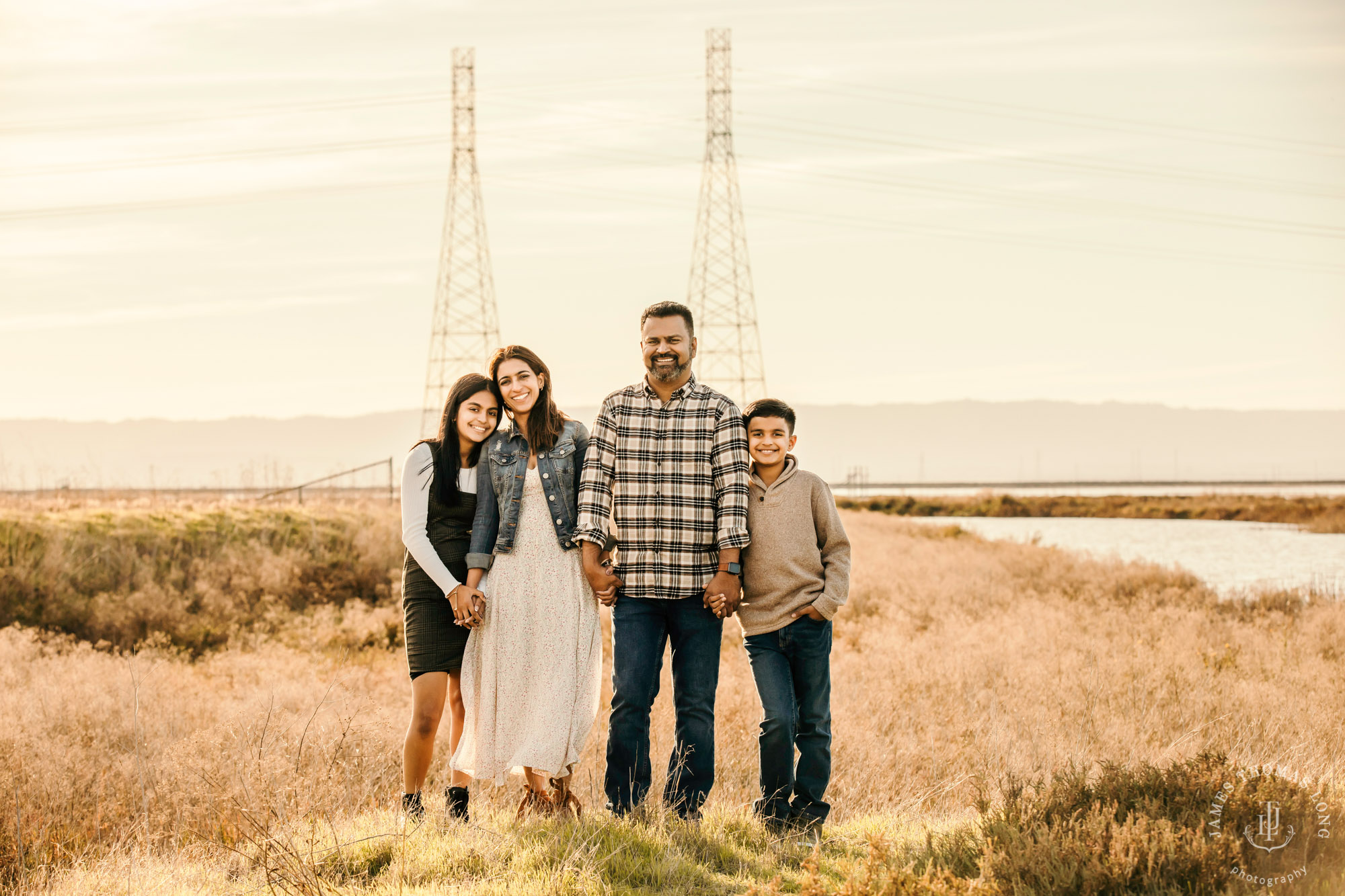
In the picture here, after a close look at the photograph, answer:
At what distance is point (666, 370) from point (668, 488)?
0.59 metres

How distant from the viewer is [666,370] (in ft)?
16.4

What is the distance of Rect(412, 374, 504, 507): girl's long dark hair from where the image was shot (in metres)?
5.12

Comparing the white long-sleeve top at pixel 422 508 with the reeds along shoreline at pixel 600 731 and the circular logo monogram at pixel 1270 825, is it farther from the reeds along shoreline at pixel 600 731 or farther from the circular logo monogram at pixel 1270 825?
the circular logo monogram at pixel 1270 825

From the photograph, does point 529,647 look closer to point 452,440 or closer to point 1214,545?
point 452,440

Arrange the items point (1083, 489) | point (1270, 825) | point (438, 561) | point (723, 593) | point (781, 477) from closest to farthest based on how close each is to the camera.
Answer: point (1270, 825), point (723, 593), point (438, 561), point (781, 477), point (1083, 489)

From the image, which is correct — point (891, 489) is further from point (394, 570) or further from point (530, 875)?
point (530, 875)

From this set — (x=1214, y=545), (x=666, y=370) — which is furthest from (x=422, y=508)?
(x=1214, y=545)

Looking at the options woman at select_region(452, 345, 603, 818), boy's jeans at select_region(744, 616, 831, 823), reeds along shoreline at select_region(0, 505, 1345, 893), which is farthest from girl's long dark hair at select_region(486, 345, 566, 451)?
reeds along shoreline at select_region(0, 505, 1345, 893)

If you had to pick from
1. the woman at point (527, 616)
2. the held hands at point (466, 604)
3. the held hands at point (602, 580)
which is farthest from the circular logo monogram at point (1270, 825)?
the held hands at point (466, 604)

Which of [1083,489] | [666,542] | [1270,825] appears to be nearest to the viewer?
[1270,825]

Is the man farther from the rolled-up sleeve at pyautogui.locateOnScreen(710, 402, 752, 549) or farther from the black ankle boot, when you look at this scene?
the black ankle boot

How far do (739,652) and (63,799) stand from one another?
6813 mm

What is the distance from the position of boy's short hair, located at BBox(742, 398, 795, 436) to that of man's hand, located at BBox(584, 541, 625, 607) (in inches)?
40.6

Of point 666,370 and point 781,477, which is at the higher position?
point 666,370
